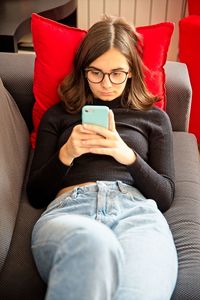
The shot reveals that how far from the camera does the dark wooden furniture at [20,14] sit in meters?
1.70

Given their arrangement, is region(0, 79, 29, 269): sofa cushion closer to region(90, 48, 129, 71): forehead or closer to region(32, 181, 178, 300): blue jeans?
region(32, 181, 178, 300): blue jeans

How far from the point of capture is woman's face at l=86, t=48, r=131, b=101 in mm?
1229

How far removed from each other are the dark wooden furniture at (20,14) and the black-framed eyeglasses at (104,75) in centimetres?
56

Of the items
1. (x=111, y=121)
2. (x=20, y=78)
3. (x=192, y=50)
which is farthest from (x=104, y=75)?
(x=192, y=50)

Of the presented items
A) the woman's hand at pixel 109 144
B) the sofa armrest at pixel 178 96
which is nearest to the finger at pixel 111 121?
the woman's hand at pixel 109 144

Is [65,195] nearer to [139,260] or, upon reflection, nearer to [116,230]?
[116,230]

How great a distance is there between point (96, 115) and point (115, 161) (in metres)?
0.20

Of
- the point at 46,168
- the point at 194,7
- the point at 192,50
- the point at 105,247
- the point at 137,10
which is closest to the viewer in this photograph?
the point at 105,247

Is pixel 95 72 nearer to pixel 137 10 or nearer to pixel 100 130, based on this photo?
pixel 100 130

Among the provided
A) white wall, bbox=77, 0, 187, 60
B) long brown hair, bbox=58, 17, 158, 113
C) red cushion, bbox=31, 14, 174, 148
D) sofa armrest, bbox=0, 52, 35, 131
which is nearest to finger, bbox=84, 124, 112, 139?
long brown hair, bbox=58, 17, 158, 113

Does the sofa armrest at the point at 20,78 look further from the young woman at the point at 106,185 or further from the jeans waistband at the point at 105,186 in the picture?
the jeans waistband at the point at 105,186

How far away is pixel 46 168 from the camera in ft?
3.96

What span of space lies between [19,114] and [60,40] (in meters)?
0.29

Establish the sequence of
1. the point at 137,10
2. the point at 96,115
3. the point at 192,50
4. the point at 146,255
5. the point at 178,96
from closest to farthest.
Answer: the point at 146,255, the point at 96,115, the point at 178,96, the point at 192,50, the point at 137,10
